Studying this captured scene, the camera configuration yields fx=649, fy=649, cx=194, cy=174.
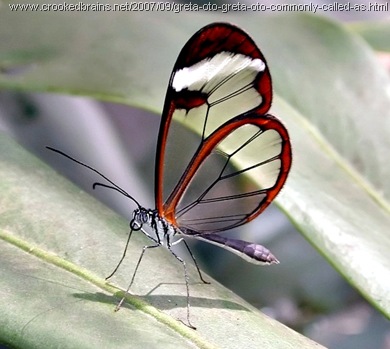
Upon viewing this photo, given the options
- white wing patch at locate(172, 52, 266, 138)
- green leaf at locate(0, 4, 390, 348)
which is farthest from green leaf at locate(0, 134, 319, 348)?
white wing patch at locate(172, 52, 266, 138)

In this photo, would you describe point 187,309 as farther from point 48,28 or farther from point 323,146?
point 48,28

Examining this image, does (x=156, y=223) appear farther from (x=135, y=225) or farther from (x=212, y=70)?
(x=212, y=70)

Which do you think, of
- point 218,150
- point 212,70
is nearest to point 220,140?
point 218,150

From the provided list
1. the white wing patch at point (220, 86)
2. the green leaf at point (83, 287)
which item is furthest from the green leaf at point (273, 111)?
the white wing patch at point (220, 86)

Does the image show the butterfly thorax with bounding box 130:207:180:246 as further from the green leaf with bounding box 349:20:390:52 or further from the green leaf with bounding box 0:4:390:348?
the green leaf with bounding box 349:20:390:52

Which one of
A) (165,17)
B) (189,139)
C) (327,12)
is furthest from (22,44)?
(327,12)
